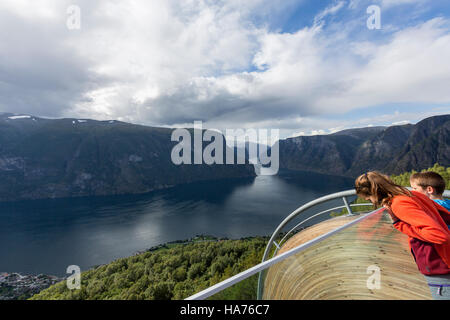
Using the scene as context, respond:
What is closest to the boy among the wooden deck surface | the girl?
the girl

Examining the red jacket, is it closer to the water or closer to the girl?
the girl

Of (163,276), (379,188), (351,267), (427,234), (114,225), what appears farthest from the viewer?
(114,225)

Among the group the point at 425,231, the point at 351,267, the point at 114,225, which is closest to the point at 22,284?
the point at 114,225

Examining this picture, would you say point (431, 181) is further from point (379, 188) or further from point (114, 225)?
point (114, 225)

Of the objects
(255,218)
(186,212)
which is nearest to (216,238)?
(255,218)

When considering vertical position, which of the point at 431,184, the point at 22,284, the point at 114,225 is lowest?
the point at 22,284
